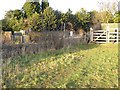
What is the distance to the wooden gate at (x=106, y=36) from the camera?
15665 millimetres

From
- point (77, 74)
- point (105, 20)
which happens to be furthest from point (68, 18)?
point (77, 74)

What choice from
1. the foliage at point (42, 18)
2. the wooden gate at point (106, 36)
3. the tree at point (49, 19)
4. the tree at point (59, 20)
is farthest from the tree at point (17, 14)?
the wooden gate at point (106, 36)

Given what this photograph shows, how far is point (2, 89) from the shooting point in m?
4.54

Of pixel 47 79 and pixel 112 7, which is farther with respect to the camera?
pixel 112 7

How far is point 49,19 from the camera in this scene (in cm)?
1716

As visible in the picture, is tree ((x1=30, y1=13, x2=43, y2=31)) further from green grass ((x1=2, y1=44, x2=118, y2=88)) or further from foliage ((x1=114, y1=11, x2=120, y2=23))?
green grass ((x1=2, y1=44, x2=118, y2=88))

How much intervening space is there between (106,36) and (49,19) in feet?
14.2

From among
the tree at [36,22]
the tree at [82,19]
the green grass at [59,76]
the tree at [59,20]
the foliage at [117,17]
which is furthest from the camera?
the foliage at [117,17]

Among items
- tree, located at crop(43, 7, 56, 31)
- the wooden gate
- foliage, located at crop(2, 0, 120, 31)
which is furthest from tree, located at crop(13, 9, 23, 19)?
the wooden gate

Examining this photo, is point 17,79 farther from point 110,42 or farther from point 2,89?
point 110,42

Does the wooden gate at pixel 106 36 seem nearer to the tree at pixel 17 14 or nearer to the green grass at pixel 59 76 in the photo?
the tree at pixel 17 14

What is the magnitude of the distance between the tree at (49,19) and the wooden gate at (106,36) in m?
3.09

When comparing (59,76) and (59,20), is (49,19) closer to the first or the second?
(59,20)

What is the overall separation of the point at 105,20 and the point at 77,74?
19.1 metres
